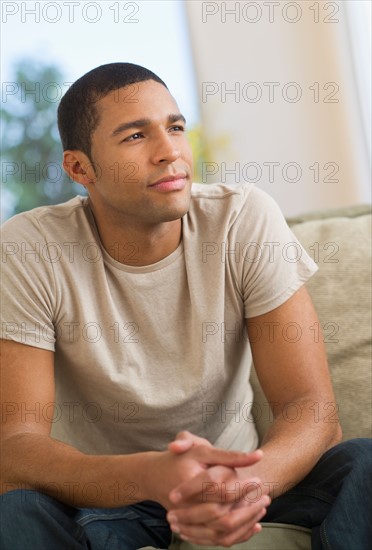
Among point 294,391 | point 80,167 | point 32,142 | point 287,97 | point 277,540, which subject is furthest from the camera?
point 32,142

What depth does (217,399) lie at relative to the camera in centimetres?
161

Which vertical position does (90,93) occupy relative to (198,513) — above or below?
above

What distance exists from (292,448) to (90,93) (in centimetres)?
79

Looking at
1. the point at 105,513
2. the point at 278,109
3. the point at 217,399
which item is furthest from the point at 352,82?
the point at 105,513

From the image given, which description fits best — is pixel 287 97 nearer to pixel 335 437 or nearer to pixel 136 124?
pixel 136 124

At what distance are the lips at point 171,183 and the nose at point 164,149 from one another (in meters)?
0.03

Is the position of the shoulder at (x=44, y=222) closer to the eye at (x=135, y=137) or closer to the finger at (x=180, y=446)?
the eye at (x=135, y=137)

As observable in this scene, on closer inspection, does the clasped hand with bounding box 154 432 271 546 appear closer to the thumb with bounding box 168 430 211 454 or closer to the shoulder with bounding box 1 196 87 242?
the thumb with bounding box 168 430 211 454

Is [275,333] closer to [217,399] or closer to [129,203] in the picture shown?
[217,399]

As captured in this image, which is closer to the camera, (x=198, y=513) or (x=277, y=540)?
(x=198, y=513)

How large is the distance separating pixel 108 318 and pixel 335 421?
46 cm

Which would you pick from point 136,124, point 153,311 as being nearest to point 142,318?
point 153,311

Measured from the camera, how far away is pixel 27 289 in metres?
1.56

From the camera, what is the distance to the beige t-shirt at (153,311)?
155 cm
